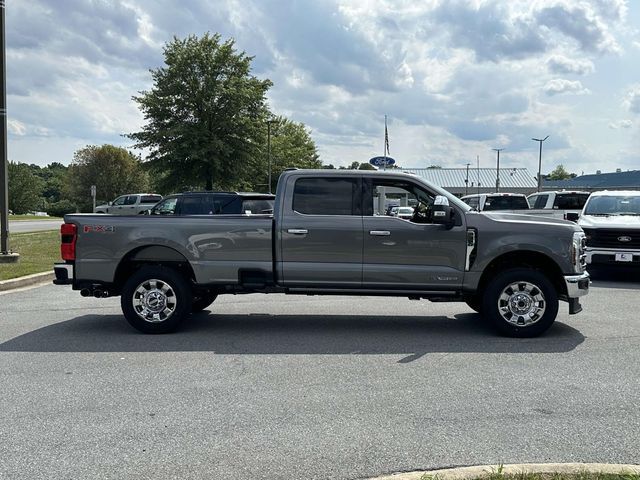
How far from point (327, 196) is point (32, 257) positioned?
1054 cm

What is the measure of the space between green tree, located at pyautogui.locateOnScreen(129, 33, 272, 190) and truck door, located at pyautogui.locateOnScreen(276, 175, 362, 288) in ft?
84.1

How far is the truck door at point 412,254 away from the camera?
7066 mm

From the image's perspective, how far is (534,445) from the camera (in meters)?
3.96

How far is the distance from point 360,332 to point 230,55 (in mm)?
30107

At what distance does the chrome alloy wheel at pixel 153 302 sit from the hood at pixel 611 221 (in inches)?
354

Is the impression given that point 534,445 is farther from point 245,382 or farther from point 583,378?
point 245,382

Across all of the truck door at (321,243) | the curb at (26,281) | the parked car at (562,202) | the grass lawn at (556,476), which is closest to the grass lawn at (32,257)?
the curb at (26,281)

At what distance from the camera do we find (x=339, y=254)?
281 inches

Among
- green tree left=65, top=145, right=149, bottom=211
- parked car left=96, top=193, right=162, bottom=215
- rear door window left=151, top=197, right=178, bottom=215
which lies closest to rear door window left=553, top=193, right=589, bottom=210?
rear door window left=151, top=197, right=178, bottom=215

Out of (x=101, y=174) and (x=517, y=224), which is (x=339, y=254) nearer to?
(x=517, y=224)

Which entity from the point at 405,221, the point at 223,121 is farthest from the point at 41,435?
the point at 223,121

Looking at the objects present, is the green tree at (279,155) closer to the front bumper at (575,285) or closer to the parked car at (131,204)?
the parked car at (131,204)

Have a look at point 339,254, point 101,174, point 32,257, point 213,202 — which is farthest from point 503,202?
point 101,174

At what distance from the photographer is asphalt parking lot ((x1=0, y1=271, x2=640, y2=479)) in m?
3.78
